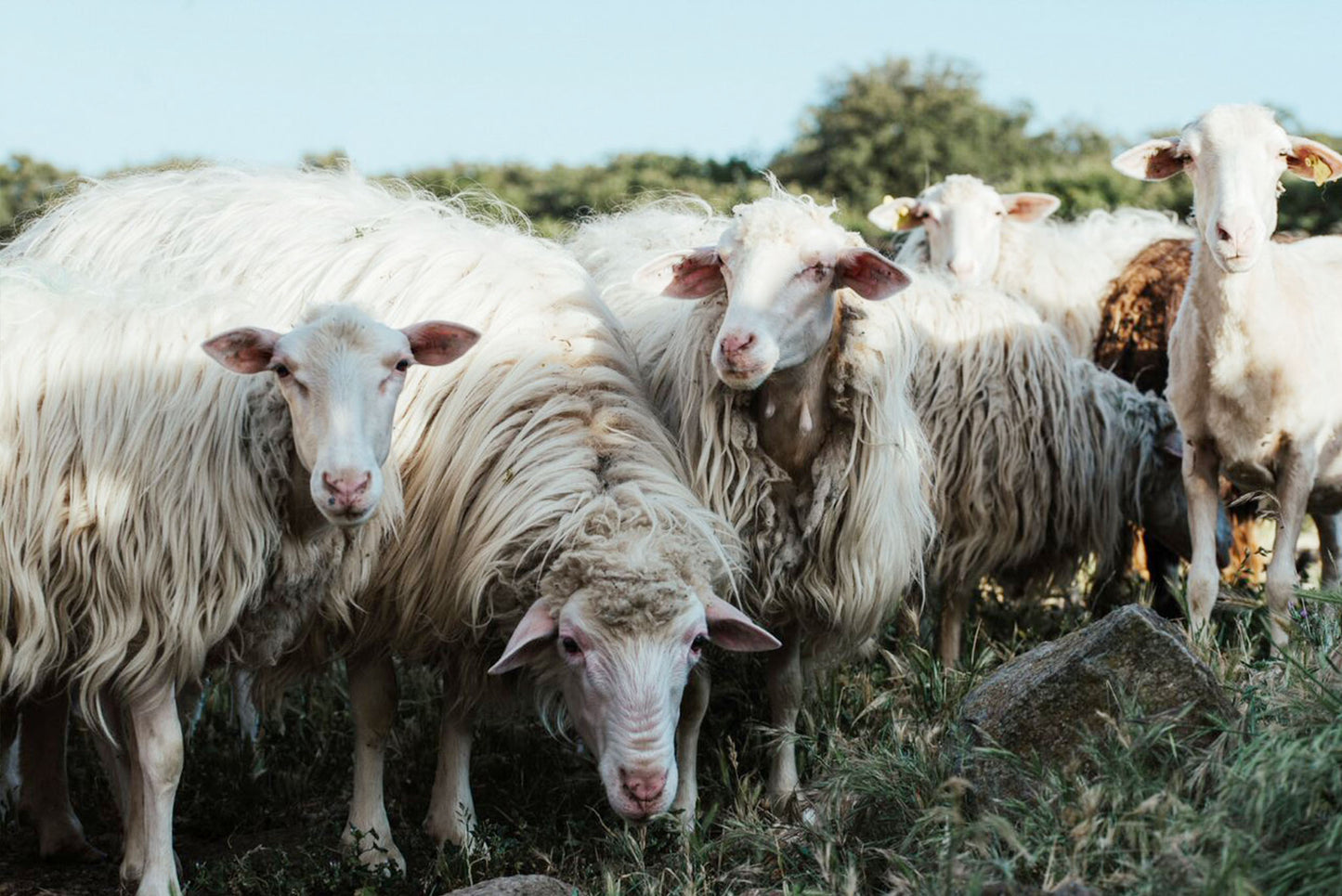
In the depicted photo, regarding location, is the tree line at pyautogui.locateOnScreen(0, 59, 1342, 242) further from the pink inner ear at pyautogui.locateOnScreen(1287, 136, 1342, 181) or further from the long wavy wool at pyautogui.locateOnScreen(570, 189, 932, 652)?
the pink inner ear at pyautogui.locateOnScreen(1287, 136, 1342, 181)

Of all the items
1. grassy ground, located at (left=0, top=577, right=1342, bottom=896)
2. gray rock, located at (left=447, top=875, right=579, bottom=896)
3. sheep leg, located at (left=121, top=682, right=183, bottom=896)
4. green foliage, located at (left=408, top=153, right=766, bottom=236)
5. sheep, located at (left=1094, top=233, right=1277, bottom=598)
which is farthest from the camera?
green foliage, located at (left=408, top=153, right=766, bottom=236)

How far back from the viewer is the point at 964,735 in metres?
4.22

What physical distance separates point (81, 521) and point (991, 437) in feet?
12.0

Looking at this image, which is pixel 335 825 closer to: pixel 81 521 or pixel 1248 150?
pixel 81 521

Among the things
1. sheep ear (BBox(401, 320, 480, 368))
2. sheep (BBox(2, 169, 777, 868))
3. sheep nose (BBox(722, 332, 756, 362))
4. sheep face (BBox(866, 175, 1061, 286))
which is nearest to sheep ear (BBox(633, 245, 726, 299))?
sheep (BBox(2, 169, 777, 868))

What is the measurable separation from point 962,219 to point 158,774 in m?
5.26

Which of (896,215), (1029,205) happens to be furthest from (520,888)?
(1029,205)

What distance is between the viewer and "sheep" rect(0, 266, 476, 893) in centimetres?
405

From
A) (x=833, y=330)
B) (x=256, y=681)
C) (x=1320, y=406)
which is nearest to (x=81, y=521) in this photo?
(x=256, y=681)

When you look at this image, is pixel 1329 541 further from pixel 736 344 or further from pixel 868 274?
pixel 736 344

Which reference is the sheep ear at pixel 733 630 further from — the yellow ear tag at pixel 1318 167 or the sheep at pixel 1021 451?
the yellow ear tag at pixel 1318 167

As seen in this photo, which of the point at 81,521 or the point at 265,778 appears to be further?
the point at 265,778

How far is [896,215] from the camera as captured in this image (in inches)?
333

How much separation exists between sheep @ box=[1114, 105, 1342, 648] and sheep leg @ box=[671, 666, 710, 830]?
1.67m
